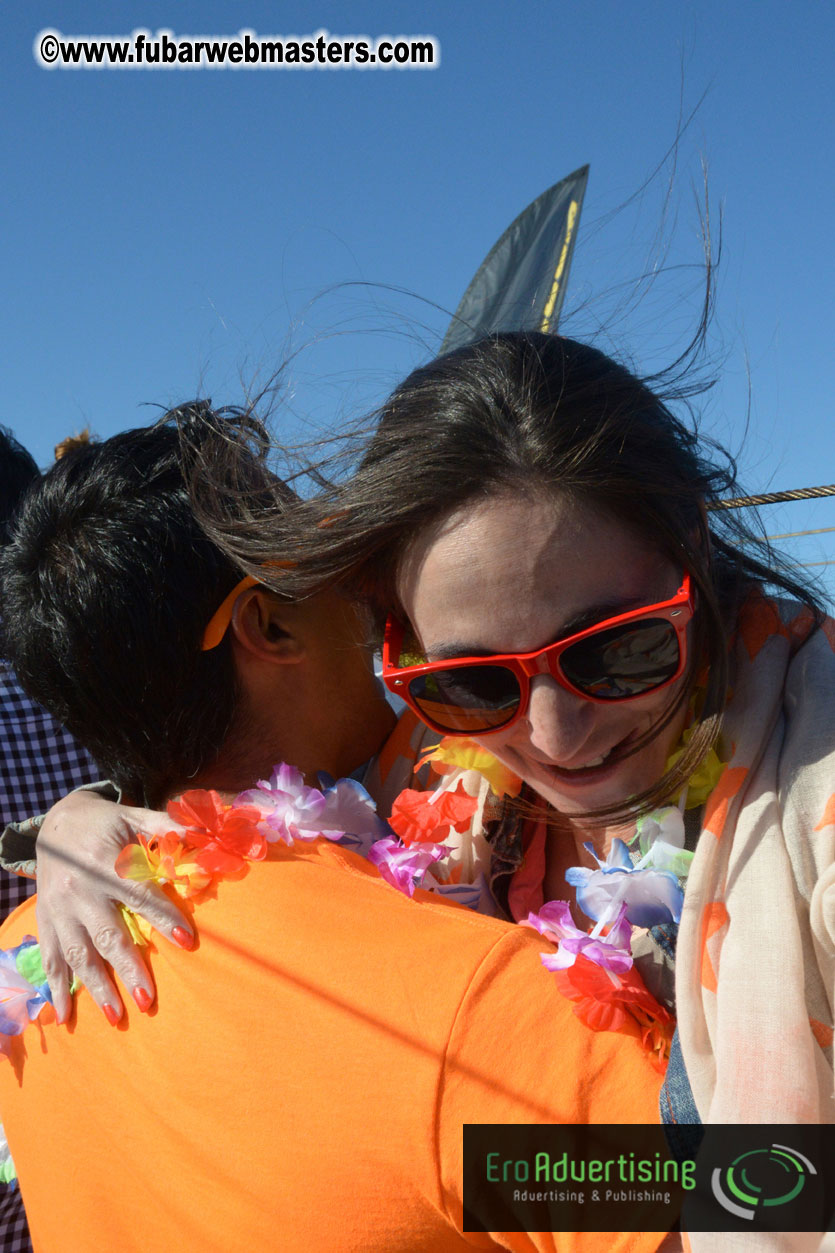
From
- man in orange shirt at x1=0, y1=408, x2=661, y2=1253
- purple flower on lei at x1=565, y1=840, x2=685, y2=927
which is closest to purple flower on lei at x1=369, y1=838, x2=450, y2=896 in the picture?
man in orange shirt at x1=0, y1=408, x2=661, y2=1253

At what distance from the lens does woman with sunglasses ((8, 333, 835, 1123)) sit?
1076mm

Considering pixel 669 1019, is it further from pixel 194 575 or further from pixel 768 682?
pixel 194 575

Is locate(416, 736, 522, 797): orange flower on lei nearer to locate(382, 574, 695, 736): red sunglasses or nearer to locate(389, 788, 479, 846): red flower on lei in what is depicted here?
locate(389, 788, 479, 846): red flower on lei

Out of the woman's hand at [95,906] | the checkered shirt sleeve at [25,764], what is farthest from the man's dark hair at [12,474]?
the woman's hand at [95,906]

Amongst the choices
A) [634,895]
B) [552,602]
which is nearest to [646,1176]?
[634,895]

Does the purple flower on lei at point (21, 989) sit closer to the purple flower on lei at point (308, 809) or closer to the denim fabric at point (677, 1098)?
the purple flower on lei at point (308, 809)

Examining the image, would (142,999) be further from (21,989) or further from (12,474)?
(12,474)

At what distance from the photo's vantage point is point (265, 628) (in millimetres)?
1612

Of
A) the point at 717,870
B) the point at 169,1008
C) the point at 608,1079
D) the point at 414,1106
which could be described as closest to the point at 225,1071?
the point at 169,1008

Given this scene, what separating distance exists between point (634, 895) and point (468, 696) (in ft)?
1.11

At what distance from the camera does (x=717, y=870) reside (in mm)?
1137

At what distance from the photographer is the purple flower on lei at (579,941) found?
1.10m

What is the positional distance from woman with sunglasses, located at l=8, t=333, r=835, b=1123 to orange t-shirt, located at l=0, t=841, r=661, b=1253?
0.17 meters

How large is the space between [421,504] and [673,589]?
358mm
